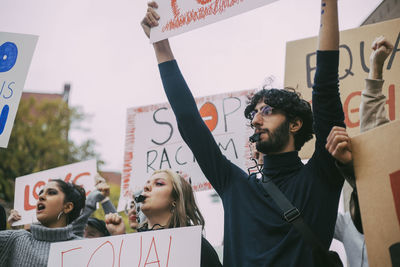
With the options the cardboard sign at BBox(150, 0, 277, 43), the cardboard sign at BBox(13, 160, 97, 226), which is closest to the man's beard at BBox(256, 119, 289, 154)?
the cardboard sign at BBox(150, 0, 277, 43)

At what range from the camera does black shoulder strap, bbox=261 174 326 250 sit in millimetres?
1603

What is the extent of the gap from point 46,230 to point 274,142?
5.05 ft

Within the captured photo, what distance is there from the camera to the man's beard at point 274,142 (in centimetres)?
195

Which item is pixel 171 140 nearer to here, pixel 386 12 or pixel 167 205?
pixel 167 205

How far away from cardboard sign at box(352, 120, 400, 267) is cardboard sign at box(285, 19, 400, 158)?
4.29 feet

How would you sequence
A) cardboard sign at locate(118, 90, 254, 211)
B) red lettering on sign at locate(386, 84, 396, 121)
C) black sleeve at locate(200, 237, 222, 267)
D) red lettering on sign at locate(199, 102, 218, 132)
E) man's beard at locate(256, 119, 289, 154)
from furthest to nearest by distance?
red lettering on sign at locate(199, 102, 218, 132), cardboard sign at locate(118, 90, 254, 211), red lettering on sign at locate(386, 84, 396, 121), black sleeve at locate(200, 237, 222, 267), man's beard at locate(256, 119, 289, 154)

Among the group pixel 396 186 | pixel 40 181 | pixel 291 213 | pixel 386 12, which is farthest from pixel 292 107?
pixel 386 12

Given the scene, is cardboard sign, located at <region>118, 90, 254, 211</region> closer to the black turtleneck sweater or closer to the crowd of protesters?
the crowd of protesters

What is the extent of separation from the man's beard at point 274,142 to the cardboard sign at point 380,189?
41 centimetres

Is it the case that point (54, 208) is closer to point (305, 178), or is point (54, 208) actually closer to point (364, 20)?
point (305, 178)

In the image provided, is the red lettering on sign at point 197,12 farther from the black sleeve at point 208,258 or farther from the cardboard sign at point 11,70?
the cardboard sign at point 11,70

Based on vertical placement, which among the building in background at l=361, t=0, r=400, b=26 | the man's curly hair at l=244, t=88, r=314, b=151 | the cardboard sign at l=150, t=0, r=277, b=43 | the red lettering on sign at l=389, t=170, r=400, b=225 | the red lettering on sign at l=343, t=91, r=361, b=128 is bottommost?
the red lettering on sign at l=389, t=170, r=400, b=225

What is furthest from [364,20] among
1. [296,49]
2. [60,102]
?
[60,102]

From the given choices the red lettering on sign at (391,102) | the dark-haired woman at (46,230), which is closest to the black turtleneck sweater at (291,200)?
the red lettering on sign at (391,102)
